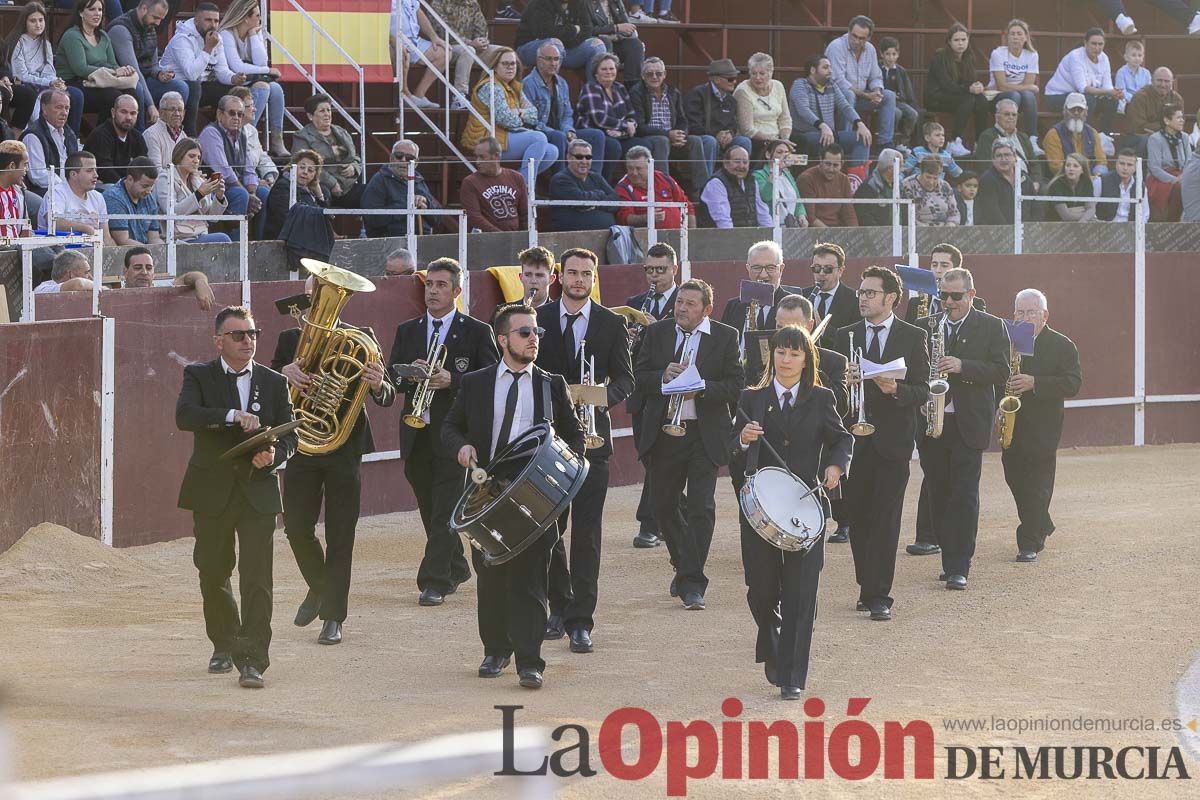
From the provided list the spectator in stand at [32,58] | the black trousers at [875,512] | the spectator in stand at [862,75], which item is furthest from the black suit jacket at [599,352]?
the spectator in stand at [862,75]

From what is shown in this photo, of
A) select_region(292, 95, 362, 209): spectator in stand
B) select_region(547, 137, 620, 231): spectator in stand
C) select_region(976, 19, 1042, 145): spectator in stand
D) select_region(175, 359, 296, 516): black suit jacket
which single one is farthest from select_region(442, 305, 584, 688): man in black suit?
select_region(976, 19, 1042, 145): spectator in stand

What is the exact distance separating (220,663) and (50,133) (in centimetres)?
680

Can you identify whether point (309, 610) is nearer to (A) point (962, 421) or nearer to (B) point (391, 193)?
(A) point (962, 421)

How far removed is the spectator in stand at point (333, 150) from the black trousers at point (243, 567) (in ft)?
23.6

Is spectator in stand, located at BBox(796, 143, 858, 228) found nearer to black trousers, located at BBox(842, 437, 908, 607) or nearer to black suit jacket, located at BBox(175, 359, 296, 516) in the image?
black trousers, located at BBox(842, 437, 908, 607)

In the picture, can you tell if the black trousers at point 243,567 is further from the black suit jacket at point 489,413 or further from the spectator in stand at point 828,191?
the spectator in stand at point 828,191

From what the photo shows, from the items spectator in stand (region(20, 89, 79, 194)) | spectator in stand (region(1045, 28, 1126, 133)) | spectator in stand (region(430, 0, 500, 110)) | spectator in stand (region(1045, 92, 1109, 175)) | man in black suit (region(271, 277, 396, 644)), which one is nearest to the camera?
man in black suit (region(271, 277, 396, 644))

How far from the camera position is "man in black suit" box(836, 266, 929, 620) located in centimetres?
1030

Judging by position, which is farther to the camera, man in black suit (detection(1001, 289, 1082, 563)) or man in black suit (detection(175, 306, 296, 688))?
man in black suit (detection(1001, 289, 1082, 563))

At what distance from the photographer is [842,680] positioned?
346 inches

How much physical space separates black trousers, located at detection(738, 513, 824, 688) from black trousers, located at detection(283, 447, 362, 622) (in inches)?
87.6

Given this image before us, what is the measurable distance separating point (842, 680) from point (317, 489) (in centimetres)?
295

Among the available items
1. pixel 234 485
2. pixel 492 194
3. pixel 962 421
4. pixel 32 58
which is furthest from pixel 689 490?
pixel 32 58

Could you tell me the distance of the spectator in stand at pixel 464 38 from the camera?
61.0 ft
